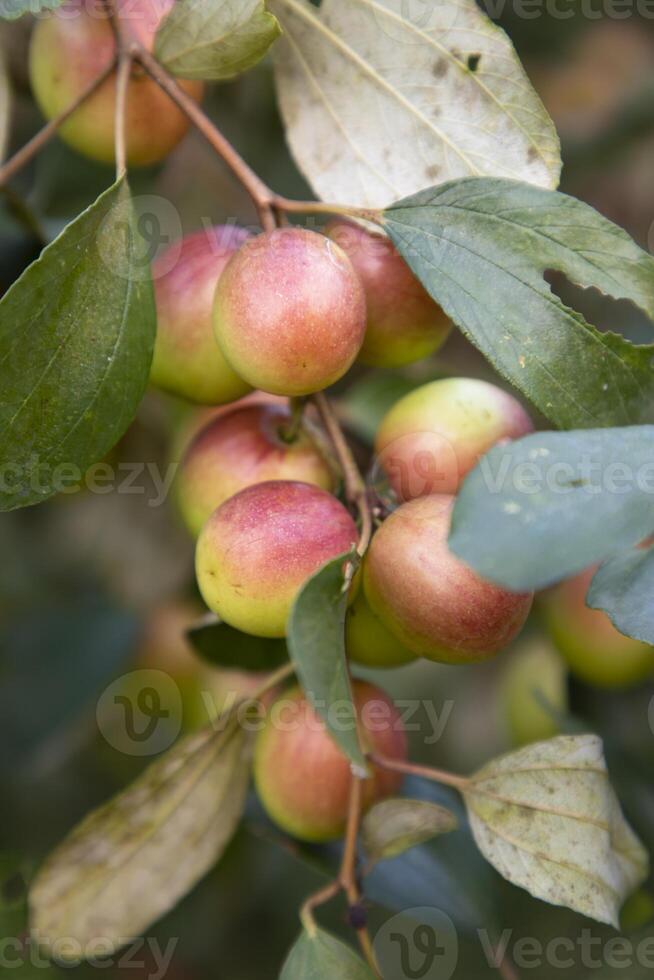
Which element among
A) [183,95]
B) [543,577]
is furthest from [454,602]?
[183,95]

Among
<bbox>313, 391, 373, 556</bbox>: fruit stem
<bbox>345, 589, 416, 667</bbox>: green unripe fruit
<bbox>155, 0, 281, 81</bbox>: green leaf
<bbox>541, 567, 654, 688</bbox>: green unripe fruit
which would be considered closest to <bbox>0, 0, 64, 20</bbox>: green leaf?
<bbox>155, 0, 281, 81</bbox>: green leaf

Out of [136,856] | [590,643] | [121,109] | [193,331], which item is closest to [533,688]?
[590,643]

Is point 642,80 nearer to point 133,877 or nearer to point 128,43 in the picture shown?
point 128,43

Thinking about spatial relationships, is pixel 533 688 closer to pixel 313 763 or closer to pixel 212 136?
pixel 313 763

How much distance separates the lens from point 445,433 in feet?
2.58

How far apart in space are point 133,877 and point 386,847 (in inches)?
8.0

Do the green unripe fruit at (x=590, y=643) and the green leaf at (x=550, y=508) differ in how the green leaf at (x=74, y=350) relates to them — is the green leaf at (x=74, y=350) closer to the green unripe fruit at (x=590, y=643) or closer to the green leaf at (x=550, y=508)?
the green leaf at (x=550, y=508)

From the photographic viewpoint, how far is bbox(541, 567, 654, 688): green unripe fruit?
104 cm

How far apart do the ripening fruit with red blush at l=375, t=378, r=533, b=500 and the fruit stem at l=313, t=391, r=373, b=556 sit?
1.3 inches

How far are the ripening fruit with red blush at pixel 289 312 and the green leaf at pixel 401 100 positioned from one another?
15 centimetres

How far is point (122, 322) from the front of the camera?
2.38ft

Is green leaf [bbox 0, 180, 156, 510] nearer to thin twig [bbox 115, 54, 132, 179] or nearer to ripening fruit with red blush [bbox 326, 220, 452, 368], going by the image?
thin twig [bbox 115, 54, 132, 179]

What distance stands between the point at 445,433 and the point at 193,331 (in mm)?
195

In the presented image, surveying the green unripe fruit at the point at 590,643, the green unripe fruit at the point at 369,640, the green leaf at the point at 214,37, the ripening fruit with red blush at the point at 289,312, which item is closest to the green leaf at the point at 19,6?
the green leaf at the point at 214,37
